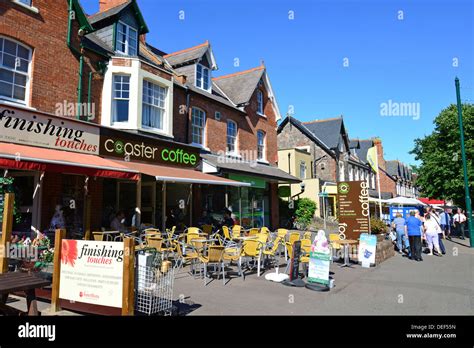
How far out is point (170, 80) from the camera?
14.0 metres

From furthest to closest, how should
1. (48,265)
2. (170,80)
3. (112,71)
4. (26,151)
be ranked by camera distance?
(170,80)
(112,71)
(26,151)
(48,265)

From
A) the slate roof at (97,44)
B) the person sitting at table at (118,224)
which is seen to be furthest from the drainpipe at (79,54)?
the person sitting at table at (118,224)

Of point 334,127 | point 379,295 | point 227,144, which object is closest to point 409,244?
point 379,295

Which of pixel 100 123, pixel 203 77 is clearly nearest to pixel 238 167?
pixel 203 77

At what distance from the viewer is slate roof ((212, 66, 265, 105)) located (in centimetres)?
1972

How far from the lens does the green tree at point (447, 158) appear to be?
21875 millimetres

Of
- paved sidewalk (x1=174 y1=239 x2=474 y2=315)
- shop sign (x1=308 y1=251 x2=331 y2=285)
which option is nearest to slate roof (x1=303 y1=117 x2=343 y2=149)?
paved sidewalk (x1=174 y1=239 x2=474 y2=315)

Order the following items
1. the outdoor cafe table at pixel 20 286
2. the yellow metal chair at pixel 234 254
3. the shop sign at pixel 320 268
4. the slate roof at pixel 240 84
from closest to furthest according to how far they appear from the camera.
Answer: the outdoor cafe table at pixel 20 286
the shop sign at pixel 320 268
the yellow metal chair at pixel 234 254
the slate roof at pixel 240 84

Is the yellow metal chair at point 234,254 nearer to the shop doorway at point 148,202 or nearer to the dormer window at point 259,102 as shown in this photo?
the shop doorway at point 148,202

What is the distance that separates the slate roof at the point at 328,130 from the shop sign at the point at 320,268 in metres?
25.8

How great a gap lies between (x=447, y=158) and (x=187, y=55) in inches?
709

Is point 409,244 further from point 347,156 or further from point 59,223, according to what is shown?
point 347,156

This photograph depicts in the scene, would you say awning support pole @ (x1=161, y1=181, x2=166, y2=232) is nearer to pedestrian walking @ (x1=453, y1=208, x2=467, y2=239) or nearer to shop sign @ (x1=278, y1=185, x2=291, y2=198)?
shop sign @ (x1=278, y1=185, x2=291, y2=198)
